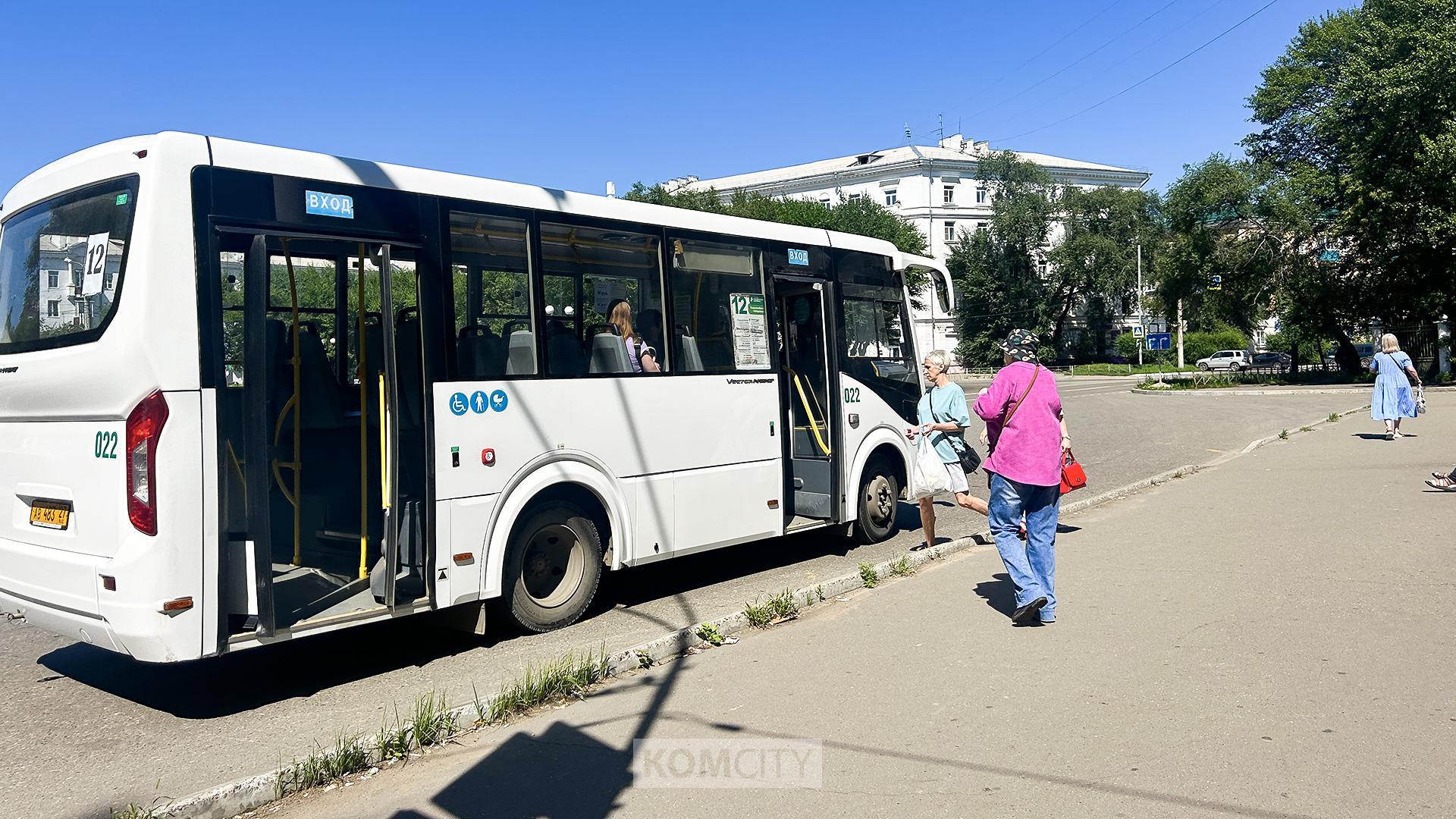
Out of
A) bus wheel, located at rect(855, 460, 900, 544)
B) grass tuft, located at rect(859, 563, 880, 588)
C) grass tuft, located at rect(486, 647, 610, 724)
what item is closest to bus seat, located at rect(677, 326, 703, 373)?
grass tuft, located at rect(859, 563, 880, 588)

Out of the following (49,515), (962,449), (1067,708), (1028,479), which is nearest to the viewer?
(1067,708)

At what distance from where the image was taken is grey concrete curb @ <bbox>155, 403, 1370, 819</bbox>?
4383 millimetres

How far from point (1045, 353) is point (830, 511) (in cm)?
7301

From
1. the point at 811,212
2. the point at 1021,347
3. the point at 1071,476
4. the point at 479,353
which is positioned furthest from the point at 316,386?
the point at 811,212

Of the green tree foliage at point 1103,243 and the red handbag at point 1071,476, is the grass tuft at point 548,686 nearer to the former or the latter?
the red handbag at point 1071,476

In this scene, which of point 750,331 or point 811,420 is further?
point 811,420

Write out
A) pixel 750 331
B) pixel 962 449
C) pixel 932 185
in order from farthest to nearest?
pixel 932 185 < pixel 962 449 < pixel 750 331

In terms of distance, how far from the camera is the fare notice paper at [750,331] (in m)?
9.03

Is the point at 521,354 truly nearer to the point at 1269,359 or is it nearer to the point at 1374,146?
the point at 1374,146

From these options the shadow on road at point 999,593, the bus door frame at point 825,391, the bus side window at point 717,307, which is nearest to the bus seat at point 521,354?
the bus side window at point 717,307

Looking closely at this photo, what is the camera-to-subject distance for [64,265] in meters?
5.87

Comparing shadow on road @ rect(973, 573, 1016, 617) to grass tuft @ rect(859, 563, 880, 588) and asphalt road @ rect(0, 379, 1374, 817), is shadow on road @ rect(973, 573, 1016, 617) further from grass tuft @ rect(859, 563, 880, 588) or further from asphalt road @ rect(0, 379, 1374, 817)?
asphalt road @ rect(0, 379, 1374, 817)

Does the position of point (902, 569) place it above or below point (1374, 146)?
below

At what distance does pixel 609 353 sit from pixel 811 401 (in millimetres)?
2815
